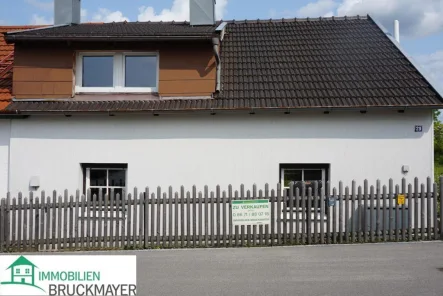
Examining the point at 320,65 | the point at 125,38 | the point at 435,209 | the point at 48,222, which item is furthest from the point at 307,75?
the point at 48,222

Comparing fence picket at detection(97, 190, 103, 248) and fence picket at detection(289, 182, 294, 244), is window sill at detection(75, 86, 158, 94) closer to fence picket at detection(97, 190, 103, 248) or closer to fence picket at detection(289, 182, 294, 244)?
fence picket at detection(97, 190, 103, 248)

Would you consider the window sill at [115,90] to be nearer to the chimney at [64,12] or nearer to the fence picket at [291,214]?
the chimney at [64,12]

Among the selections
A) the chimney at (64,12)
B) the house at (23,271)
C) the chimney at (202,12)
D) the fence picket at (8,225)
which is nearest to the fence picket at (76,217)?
the fence picket at (8,225)

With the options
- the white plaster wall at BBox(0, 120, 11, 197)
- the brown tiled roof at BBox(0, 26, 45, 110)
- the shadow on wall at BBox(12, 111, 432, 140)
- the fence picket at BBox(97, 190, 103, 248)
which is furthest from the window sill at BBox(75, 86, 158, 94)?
the fence picket at BBox(97, 190, 103, 248)

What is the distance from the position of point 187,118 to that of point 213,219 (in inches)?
106

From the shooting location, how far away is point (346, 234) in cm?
962

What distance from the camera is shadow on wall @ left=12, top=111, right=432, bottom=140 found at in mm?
10758

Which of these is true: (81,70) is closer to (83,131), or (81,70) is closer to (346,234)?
(83,131)

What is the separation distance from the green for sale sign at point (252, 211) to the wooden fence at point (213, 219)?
0.10 meters

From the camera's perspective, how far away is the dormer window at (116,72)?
1176cm

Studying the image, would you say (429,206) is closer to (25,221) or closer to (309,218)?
(309,218)

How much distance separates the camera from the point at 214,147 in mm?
10945

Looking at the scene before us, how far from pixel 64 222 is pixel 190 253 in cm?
283

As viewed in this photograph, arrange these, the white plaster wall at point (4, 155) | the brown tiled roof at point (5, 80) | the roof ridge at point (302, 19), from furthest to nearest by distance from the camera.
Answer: the roof ridge at point (302, 19) < the brown tiled roof at point (5, 80) < the white plaster wall at point (4, 155)
